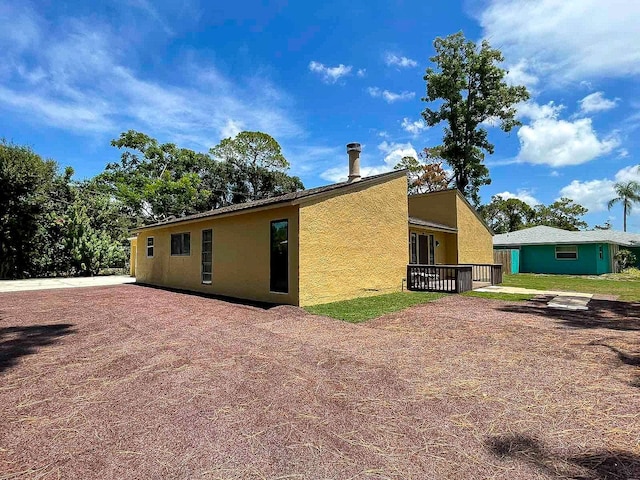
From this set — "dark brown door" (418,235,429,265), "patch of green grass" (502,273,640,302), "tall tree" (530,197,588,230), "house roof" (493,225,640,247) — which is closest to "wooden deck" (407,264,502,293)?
"dark brown door" (418,235,429,265)

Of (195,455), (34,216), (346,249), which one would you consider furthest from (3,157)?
(195,455)

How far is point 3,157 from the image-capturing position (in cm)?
1888

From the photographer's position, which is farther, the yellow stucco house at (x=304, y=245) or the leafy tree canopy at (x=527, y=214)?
the leafy tree canopy at (x=527, y=214)

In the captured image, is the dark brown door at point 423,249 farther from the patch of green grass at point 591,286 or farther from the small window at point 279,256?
the small window at point 279,256

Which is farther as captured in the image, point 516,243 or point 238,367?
point 516,243

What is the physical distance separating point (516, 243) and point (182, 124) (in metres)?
27.0

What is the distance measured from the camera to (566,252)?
24.5m

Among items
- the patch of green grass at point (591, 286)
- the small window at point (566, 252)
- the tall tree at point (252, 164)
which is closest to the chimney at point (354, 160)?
the patch of green grass at point (591, 286)

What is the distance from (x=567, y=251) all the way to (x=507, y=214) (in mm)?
20569

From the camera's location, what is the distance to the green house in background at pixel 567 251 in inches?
920

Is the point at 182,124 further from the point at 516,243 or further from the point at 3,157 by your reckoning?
the point at 516,243

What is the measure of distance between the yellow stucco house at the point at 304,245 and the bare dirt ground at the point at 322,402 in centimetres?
288

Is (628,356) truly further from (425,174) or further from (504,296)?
(425,174)

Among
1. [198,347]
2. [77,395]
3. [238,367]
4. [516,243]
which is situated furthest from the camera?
[516,243]
